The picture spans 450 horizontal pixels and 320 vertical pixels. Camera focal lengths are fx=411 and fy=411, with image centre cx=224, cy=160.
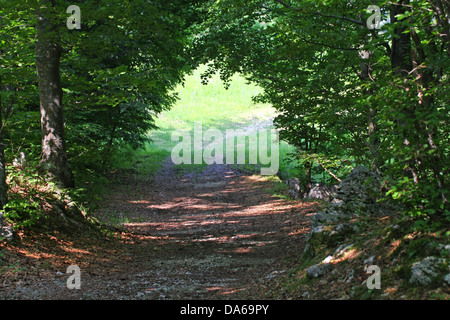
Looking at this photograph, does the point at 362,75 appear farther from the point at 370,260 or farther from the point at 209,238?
the point at 370,260

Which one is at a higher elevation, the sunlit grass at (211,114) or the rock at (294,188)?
the sunlit grass at (211,114)

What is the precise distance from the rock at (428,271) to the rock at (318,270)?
1.30m

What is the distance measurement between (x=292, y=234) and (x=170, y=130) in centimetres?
2765

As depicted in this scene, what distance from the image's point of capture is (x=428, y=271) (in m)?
3.75

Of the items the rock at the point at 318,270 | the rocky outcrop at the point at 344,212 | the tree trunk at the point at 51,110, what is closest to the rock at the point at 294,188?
the rocky outcrop at the point at 344,212

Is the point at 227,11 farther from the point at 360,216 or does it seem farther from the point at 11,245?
the point at 11,245

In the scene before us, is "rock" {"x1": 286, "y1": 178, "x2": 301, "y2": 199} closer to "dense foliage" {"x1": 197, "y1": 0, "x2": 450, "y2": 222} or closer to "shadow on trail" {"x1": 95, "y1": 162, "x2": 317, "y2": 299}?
"dense foliage" {"x1": 197, "y1": 0, "x2": 450, "y2": 222}

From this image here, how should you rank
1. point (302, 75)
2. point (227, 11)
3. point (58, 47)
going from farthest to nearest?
1. point (302, 75)
2. point (227, 11)
3. point (58, 47)

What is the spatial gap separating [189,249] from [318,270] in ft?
13.4

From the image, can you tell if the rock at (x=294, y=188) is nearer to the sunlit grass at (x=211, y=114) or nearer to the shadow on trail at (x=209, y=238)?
the shadow on trail at (x=209, y=238)

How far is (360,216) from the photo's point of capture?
654 cm

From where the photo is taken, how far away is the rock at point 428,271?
12.1 ft

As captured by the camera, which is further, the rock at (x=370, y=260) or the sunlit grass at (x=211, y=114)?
the sunlit grass at (x=211, y=114)
